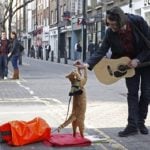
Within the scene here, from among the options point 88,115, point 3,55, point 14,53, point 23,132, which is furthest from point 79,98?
point 3,55

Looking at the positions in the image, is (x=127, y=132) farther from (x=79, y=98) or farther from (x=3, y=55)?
(x=3, y=55)

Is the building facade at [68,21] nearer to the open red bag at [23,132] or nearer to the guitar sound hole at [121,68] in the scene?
the guitar sound hole at [121,68]

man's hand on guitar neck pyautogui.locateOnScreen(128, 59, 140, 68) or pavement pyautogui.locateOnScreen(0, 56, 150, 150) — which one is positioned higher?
man's hand on guitar neck pyautogui.locateOnScreen(128, 59, 140, 68)

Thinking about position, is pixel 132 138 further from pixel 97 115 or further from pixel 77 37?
pixel 77 37

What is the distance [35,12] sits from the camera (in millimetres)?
81375

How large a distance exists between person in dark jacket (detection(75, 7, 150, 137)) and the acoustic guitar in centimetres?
9

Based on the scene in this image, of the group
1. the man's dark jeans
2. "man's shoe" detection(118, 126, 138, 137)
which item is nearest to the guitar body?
the man's dark jeans

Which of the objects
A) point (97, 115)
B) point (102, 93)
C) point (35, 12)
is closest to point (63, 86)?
point (102, 93)

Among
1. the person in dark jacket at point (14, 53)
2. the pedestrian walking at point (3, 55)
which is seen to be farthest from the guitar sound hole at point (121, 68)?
the pedestrian walking at point (3, 55)

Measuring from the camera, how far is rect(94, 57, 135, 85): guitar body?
7.85m

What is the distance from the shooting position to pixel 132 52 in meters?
8.02

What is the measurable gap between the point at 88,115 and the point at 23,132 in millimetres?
3000

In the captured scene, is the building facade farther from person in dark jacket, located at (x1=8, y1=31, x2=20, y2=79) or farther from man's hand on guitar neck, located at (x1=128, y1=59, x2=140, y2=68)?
man's hand on guitar neck, located at (x1=128, y1=59, x2=140, y2=68)

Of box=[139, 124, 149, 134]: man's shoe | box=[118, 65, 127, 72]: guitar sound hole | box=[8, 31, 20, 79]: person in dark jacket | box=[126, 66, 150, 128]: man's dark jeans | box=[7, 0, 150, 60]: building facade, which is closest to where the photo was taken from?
box=[118, 65, 127, 72]: guitar sound hole
